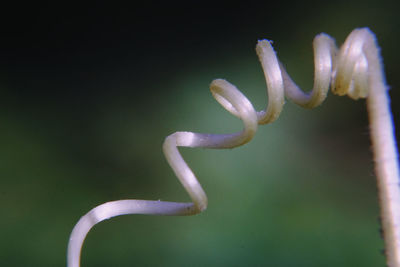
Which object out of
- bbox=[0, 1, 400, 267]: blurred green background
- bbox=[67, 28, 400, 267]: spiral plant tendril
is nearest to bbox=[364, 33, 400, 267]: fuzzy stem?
bbox=[67, 28, 400, 267]: spiral plant tendril

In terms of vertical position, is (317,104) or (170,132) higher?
(170,132)

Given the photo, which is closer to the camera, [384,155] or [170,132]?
[384,155]

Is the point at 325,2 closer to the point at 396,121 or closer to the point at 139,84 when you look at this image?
the point at 396,121

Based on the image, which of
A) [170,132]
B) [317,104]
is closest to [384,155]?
[317,104]

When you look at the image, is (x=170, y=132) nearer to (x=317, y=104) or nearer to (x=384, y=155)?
(x=317, y=104)

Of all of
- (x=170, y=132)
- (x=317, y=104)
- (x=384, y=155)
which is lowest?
(x=384, y=155)

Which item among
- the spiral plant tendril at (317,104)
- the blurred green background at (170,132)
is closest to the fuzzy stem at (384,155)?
the spiral plant tendril at (317,104)
